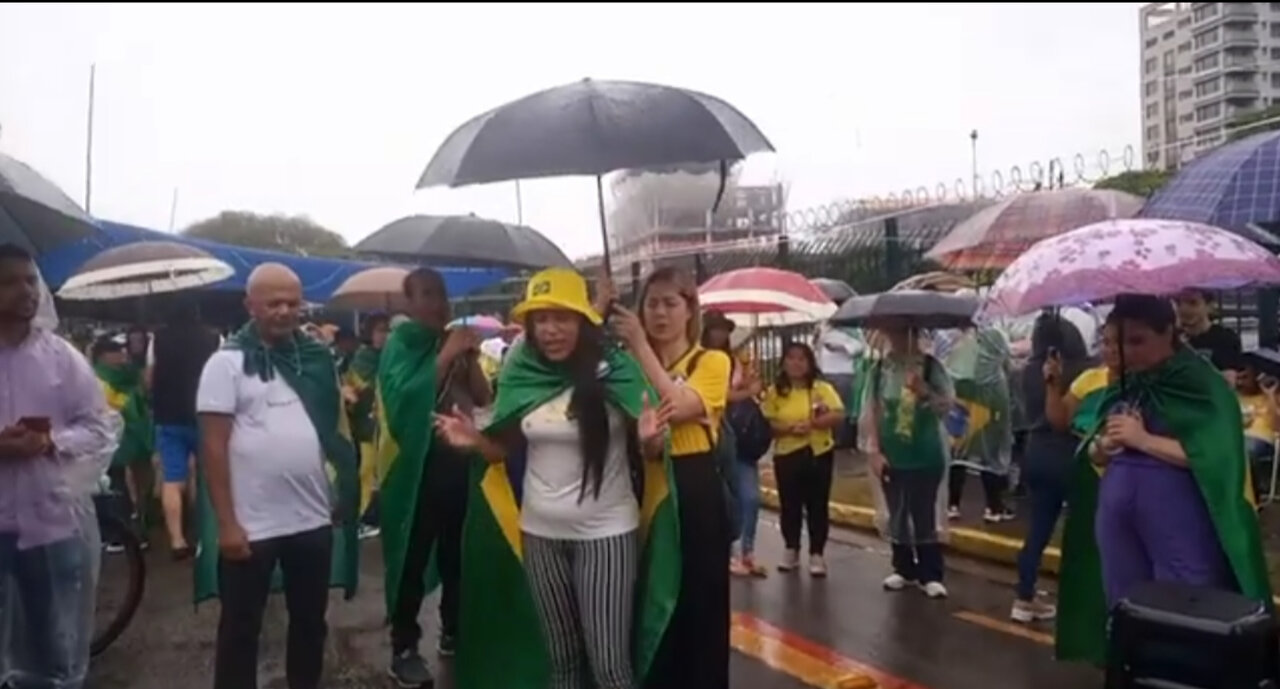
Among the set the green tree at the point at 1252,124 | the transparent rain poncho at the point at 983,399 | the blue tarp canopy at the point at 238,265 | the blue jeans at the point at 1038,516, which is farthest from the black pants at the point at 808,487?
the green tree at the point at 1252,124

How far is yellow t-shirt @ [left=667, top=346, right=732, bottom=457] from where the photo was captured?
14.3 feet

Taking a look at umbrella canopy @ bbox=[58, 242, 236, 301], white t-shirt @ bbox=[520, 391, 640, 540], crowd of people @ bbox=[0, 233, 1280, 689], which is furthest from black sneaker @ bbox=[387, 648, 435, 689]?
umbrella canopy @ bbox=[58, 242, 236, 301]

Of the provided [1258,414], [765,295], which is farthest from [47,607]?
[1258,414]

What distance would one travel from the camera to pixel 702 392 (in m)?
4.40

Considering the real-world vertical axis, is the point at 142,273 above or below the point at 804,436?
above

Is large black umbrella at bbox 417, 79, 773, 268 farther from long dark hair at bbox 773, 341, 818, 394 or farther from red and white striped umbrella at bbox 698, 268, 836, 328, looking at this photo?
red and white striped umbrella at bbox 698, 268, 836, 328

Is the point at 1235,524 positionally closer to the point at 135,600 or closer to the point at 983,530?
the point at 983,530

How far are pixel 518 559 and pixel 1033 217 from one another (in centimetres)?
477

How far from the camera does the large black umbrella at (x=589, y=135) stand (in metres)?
4.53

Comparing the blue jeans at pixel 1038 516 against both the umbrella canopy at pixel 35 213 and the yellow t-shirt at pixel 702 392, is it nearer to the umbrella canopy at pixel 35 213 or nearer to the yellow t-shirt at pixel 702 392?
the yellow t-shirt at pixel 702 392

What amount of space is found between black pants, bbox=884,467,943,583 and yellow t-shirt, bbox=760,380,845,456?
677mm

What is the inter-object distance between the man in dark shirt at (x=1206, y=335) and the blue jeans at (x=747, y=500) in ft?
8.64

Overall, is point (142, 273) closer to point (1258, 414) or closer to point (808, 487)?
point (808, 487)

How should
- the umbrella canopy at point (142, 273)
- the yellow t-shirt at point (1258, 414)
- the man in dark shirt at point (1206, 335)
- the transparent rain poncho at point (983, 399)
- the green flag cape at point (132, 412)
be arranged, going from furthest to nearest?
1. the green flag cape at point (132, 412)
2. the umbrella canopy at point (142, 273)
3. the transparent rain poncho at point (983, 399)
4. the yellow t-shirt at point (1258, 414)
5. the man in dark shirt at point (1206, 335)
